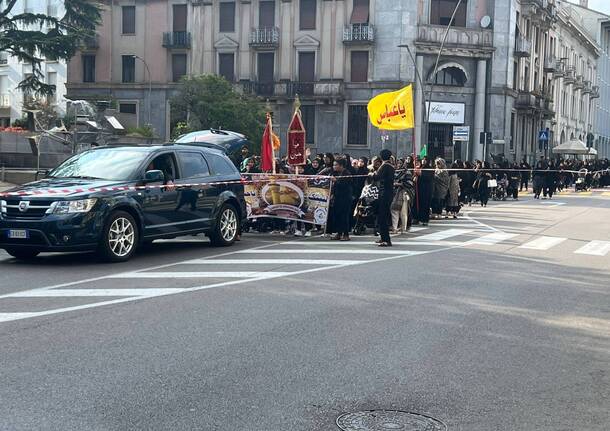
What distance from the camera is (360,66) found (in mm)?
52375

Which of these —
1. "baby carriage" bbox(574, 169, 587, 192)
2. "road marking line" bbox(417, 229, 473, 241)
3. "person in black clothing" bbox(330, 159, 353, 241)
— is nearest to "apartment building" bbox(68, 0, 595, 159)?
"baby carriage" bbox(574, 169, 587, 192)

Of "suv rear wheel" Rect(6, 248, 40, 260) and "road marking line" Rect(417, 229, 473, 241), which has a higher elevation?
"suv rear wheel" Rect(6, 248, 40, 260)

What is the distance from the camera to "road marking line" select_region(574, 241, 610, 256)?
617 inches

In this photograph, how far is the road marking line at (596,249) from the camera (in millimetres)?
15663

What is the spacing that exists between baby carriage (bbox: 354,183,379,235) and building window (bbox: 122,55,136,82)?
139ft

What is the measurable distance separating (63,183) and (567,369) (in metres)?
8.24

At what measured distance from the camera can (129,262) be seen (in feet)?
41.2

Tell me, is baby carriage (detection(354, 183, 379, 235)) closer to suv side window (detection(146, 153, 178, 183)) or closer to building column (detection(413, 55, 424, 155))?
suv side window (detection(146, 153, 178, 183))

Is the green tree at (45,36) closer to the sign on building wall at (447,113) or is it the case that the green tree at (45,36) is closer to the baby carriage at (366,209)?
the sign on building wall at (447,113)

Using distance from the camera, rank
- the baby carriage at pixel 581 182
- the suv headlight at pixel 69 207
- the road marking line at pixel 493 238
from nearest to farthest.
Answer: the suv headlight at pixel 69 207, the road marking line at pixel 493 238, the baby carriage at pixel 581 182

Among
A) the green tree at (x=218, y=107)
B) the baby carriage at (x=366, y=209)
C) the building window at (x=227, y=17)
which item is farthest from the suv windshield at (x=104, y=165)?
the building window at (x=227, y=17)

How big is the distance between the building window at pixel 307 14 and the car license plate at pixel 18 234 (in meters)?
43.7

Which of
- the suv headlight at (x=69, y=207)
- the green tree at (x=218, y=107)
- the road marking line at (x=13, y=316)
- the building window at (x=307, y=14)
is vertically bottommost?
the road marking line at (x=13, y=316)

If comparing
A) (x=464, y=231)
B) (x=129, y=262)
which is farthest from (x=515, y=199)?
(x=129, y=262)
